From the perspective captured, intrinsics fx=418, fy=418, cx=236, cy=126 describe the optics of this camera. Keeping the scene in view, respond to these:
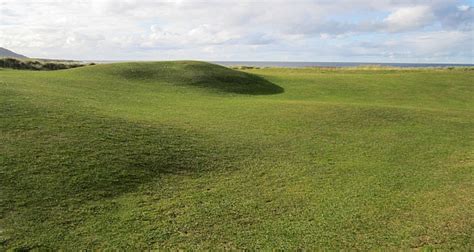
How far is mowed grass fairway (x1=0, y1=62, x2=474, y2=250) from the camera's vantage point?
8383 millimetres

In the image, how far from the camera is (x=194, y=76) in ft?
107

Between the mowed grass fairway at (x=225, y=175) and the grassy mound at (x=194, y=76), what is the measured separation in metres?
8.61

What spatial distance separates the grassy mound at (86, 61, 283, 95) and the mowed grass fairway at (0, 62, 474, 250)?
28.2 feet

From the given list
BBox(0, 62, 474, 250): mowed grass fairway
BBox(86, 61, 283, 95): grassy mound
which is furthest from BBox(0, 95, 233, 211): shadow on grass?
BBox(86, 61, 283, 95): grassy mound

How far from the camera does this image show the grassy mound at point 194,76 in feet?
102

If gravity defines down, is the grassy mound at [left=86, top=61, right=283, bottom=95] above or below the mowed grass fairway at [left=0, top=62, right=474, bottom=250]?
above

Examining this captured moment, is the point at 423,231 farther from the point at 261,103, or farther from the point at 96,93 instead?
the point at 96,93

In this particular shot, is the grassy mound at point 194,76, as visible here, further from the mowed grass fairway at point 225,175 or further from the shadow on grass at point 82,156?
the shadow on grass at point 82,156

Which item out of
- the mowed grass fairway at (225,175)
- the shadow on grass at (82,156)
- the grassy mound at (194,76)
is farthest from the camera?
the grassy mound at (194,76)

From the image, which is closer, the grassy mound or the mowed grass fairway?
the mowed grass fairway

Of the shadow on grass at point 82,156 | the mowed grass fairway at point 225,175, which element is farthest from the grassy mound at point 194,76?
the shadow on grass at point 82,156

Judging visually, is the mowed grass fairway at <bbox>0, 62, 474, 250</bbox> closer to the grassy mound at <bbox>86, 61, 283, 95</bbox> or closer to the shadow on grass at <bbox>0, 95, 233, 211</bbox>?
the shadow on grass at <bbox>0, 95, 233, 211</bbox>

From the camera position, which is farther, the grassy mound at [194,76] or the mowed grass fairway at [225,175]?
the grassy mound at [194,76]

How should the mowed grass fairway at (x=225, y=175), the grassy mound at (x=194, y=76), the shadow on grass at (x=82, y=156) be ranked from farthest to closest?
the grassy mound at (x=194, y=76) < the shadow on grass at (x=82, y=156) < the mowed grass fairway at (x=225, y=175)
